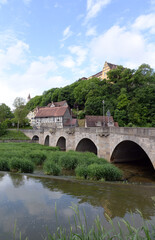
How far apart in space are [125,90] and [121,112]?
800cm

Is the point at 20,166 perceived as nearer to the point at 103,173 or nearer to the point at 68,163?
the point at 68,163

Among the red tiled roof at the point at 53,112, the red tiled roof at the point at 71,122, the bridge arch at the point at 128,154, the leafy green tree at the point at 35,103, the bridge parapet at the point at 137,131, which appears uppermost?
the leafy green tree at the point at 35,103

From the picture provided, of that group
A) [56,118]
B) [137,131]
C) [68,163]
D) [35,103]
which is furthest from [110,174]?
[35,103]

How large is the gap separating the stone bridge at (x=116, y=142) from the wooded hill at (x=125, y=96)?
776 inches

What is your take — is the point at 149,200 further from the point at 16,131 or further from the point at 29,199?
the point at 16,131

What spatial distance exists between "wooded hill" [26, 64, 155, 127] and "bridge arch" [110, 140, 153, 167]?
19826mm

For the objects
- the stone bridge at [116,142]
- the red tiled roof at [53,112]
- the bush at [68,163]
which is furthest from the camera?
the red tiled roof at [53,112]

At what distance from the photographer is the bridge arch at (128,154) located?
1927 centimetres

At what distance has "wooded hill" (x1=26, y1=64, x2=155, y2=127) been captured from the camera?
147 ft

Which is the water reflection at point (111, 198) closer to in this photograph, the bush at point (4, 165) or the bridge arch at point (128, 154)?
the bush at point (4, 165)

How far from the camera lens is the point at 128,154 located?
22172 millimetres

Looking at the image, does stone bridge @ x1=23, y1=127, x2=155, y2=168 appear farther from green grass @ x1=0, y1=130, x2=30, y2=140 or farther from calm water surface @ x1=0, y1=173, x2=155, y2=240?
green grass @ x1=0, y1=130, x2=30, y2=140

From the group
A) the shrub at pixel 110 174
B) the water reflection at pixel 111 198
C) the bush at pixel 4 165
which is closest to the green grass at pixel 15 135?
the bush at pixel 4 165

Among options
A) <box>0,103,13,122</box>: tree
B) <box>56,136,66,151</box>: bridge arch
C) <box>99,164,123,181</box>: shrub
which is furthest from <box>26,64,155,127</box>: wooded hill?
<box>99,164,123,181</box>: shrub
